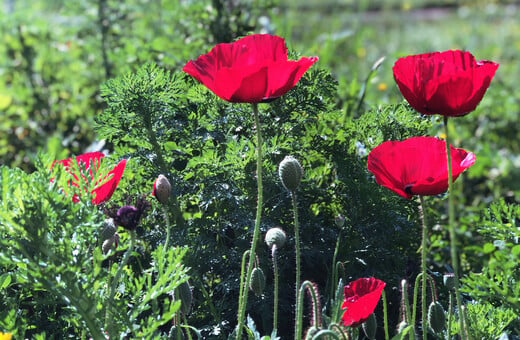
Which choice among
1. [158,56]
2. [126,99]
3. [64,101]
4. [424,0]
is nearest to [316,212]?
[126,99]

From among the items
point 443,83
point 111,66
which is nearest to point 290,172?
point 443,83

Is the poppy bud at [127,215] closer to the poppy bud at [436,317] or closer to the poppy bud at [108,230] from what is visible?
the poppy bud at [108,230]

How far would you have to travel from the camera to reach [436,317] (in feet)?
5.01

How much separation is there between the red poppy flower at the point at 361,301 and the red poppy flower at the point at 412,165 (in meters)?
0.16

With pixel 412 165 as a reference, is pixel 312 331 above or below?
below

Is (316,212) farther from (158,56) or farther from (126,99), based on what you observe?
(158,56)

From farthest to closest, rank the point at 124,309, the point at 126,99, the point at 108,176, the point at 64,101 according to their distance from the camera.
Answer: the point at 64,101 → the point at 126,99 → the point at 108,176 → the point at 124,309

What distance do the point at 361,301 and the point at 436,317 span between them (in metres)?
0.21

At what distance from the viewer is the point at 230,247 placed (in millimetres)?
1867

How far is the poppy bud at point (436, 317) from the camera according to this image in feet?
5.00

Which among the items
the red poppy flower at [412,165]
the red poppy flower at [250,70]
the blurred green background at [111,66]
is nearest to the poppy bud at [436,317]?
the red poppy flower at [412,165]

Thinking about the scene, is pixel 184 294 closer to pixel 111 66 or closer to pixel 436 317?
pixel 436 317

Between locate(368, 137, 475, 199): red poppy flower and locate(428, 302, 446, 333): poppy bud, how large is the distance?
0.22m

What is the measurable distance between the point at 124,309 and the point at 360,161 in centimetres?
75
